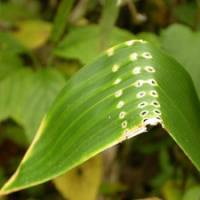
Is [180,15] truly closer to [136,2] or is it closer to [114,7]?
[136,2]

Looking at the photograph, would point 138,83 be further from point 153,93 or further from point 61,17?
point 61,17

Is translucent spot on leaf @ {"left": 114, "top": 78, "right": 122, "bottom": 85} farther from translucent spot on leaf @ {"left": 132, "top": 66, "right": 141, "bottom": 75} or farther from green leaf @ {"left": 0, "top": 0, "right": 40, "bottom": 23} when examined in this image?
green leaf @ {"left": 0, "top": 0, "right": 40, "bottom": 23}

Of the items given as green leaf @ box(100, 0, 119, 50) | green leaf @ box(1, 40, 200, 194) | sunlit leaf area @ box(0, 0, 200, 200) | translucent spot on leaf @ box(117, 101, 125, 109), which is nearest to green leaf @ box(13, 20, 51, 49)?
sunlit leaf area @ box(0, 0, 200, 200)

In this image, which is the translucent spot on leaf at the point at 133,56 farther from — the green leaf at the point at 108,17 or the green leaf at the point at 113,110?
the green leaf at the point at 108,17

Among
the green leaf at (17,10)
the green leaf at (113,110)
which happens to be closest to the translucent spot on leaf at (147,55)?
the green leaf at (113,110)

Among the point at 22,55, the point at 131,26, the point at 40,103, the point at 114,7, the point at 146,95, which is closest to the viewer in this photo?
the point at 146,95

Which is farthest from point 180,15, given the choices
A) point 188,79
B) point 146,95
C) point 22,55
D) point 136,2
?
point 146,95

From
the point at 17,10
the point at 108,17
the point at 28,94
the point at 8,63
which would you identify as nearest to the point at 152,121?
the point at 108,17
